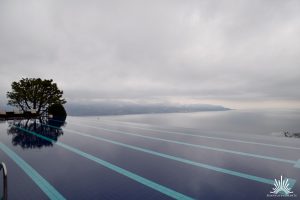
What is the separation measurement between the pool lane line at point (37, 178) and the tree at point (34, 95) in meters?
15.6

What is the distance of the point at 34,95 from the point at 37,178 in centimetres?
1855

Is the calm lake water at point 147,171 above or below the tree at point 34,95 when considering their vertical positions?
below

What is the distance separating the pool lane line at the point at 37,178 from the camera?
10.5 feet

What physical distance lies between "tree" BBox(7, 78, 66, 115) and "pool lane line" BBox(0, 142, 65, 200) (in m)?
15.6

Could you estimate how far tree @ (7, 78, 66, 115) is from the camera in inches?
752

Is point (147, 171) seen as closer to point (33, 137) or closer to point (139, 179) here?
point (139, 179)

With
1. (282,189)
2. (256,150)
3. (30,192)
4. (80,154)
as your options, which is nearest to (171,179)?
(282,189)

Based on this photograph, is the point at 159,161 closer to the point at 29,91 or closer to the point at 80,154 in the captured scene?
the point at 80,154

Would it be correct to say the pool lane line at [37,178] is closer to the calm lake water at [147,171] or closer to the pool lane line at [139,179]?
the calm lake water at [147,171]

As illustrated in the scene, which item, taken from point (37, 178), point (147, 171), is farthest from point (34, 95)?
point (147, 171)

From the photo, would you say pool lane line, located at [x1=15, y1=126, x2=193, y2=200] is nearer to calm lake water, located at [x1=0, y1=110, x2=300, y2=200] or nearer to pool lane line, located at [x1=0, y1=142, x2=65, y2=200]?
calm lake water, located at [x1=0, y1=110, x2=300, y2=200]

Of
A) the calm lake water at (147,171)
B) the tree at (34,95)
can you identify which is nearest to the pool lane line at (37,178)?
the calm lake water at (147,171)

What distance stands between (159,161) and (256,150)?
12.6ft

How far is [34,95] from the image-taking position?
63.7 feet
